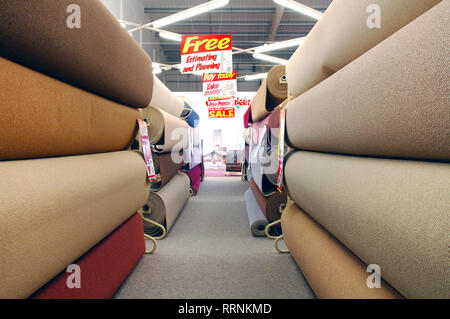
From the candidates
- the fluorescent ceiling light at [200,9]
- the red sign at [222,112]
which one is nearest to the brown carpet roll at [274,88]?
the fluorescent ceiling light at [200,9]

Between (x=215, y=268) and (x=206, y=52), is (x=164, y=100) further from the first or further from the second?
(x=206, y=52)

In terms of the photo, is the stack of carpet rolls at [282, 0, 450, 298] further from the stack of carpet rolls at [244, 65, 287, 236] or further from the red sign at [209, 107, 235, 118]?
the red sign at [209, 107, 235, 118]

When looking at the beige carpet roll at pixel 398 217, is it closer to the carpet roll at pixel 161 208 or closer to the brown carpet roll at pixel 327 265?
the brown carpet roll at pixel 327 265

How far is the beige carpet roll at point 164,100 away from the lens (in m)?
1.72

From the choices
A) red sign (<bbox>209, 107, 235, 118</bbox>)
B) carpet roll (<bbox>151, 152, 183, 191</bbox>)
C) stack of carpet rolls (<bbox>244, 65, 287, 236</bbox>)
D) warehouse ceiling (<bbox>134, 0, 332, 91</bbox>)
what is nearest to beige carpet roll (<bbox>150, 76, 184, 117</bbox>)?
carpet roll (<bbox>151, 152, 183, 191</bbox>)

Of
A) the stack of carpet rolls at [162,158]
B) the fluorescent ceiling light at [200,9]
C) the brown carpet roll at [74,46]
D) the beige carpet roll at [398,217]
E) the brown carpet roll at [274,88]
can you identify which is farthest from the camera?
the fluorescent ceiling light at [200,9]

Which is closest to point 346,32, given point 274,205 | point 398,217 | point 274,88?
point 398,217

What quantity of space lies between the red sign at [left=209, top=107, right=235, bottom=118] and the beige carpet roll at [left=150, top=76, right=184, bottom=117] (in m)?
2.90

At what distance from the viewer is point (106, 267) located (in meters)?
0.82

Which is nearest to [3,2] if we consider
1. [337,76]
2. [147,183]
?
[337,76]

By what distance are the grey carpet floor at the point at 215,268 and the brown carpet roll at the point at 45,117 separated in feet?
2.19
